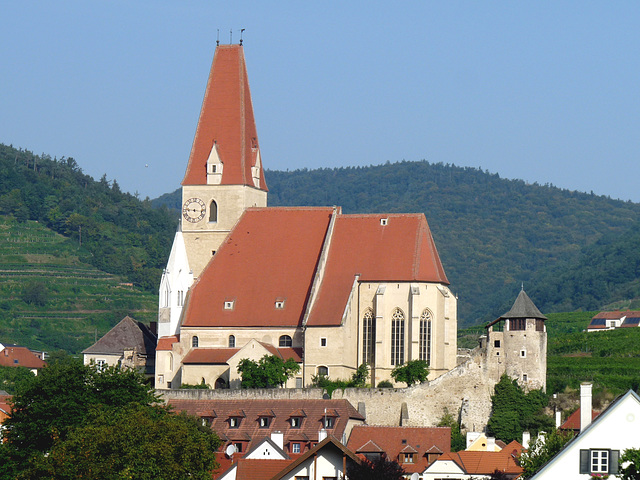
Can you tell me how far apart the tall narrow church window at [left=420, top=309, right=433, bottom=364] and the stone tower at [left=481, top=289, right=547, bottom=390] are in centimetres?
397

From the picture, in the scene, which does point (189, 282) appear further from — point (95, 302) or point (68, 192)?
point (68, 192)

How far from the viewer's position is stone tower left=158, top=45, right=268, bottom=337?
73.8 metres

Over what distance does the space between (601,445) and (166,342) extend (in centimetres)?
3927

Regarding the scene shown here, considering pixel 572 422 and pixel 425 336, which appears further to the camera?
pixel 425 336

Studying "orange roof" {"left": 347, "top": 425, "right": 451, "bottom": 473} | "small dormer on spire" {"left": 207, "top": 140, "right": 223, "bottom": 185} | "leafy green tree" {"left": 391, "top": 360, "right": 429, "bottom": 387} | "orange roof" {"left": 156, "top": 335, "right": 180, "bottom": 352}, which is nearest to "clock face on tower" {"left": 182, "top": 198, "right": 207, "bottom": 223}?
"small dormer on spire" {"left": 207, "top": 140, "right": 223, "bottom": 185}

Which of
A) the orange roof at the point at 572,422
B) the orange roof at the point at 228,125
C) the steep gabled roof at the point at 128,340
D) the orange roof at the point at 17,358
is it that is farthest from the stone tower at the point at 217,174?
the orange roof at the point at 17,358

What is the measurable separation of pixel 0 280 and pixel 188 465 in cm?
9635

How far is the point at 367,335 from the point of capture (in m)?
68.8

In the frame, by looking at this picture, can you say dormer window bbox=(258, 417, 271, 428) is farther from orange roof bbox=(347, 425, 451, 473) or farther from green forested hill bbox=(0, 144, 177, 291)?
green forested hill bbox=(0, 144, 177, 291)

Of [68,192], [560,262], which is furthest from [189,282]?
[560,262]

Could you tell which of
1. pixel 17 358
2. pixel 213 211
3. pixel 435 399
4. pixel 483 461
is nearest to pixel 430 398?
pixel 435 399

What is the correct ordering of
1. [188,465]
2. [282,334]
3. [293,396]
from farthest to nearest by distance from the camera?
[282,334], [293,396], [188,465]

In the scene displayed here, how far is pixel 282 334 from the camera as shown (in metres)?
69.2

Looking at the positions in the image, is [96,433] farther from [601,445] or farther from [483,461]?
[601,445]
